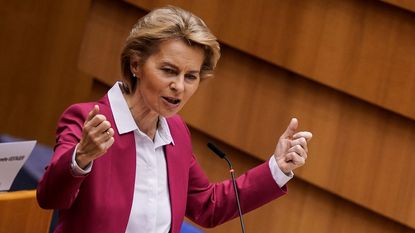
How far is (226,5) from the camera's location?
3234 millimetres

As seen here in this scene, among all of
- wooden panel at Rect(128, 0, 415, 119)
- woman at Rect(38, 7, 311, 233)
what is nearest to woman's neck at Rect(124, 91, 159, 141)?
woman at Rect(38, 7, 311, 233)

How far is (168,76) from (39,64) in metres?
3.34

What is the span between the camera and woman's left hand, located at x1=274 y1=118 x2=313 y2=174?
203 centimetres

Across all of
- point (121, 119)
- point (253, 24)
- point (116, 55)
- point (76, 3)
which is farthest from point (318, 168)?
point (76, 3)

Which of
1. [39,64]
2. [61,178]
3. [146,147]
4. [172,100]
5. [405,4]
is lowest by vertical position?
[61,178]

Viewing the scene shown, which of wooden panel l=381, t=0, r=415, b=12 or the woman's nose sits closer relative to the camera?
the woman's nose

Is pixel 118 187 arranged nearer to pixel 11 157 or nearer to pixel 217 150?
pixel 217 150

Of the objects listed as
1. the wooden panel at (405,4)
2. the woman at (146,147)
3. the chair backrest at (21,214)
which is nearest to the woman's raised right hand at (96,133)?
the woman at (146,147)

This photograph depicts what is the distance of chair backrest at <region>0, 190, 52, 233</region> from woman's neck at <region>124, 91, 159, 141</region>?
52cm

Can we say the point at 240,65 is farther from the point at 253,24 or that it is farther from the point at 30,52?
the point at 30,52

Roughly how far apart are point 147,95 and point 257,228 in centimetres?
145

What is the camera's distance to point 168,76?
6.31 feet

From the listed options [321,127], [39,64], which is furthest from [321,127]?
[39,64]

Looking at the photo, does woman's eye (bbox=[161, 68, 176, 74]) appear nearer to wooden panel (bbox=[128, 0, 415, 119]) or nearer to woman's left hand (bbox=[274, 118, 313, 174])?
woman's left hand (bbox=[274, 118, 313, 174])
